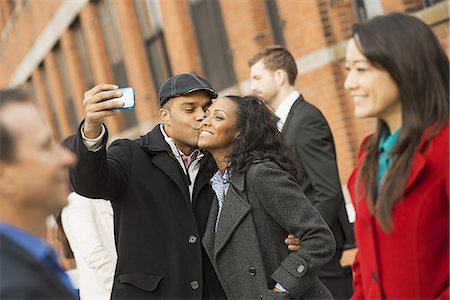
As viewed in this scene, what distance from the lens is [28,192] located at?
2.50 metres

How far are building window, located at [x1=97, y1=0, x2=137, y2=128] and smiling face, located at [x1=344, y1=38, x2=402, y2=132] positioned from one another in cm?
1435

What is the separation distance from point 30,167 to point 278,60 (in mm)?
4114

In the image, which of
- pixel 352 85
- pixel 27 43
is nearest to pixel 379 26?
pixel 352 85

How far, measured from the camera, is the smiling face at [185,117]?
4.95 m

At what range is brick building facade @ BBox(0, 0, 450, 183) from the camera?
32.1ft

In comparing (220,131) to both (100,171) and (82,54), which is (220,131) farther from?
(82,54)

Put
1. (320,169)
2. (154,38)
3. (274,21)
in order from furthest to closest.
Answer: (154,38) → (274,21) → (320,169)

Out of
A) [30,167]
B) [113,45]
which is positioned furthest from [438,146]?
[113,45]

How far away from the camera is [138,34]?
16.1 m

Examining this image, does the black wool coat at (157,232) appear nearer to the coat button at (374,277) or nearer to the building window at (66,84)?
the coat button at (374,277)

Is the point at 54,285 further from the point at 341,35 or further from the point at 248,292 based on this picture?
the point at 341,35

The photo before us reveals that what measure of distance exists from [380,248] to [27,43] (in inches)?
932

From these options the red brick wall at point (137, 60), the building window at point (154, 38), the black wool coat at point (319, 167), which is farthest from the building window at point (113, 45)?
the black wool coat at point (319, 167)

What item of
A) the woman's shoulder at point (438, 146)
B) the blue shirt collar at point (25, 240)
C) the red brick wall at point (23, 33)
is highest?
the red brick wall at point (23, 33)
